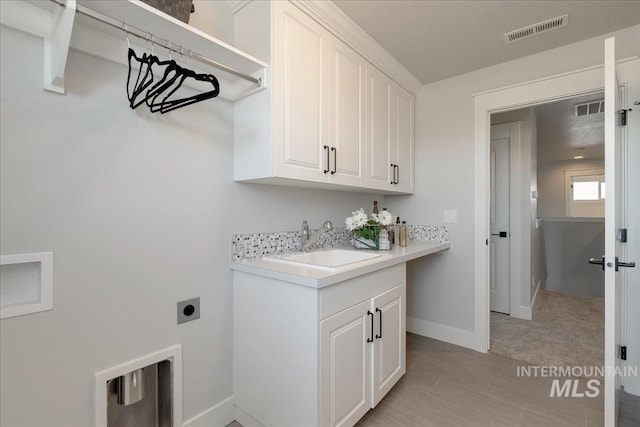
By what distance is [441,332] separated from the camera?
2715 mm

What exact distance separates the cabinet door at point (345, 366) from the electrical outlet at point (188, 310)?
670mm

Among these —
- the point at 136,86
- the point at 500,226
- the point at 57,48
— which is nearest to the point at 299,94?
the point at 136,86

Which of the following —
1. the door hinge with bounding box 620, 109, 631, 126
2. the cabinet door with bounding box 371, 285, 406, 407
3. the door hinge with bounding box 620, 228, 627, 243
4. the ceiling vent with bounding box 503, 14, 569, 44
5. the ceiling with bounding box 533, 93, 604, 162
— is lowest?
the cabinet door with bounding box 371, 285, 406, 407

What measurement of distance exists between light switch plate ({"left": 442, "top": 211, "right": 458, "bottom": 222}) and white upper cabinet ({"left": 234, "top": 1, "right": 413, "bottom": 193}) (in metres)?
0.94

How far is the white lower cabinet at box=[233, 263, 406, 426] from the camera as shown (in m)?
1.30

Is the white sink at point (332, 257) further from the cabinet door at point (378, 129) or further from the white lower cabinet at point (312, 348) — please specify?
the cabinet door at point (378, 129)

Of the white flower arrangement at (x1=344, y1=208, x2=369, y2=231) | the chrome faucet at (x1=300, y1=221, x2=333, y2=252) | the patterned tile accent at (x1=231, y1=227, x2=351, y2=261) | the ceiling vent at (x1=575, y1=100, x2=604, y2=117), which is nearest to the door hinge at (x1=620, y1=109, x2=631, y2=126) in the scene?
the ceiling vent at (x1=575, y1=100, x2=604, y2=117)

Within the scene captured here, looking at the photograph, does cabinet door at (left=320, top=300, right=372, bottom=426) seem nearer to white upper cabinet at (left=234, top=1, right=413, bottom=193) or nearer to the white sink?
the white sink

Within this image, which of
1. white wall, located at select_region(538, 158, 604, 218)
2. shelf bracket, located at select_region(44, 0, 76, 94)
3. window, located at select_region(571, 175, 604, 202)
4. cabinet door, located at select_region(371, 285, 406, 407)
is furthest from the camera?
white wall, located at select_region(538, 158, 604, 218)

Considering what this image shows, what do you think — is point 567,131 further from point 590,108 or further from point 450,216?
point 450,216

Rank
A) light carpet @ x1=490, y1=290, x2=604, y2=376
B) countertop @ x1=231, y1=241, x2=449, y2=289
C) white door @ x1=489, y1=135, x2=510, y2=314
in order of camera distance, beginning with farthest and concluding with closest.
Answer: white door @ x1=489, y1=135, x2=510, y2=314, light carpet @ x1=490, y1=290, x2=604, y2=376, countertop @ x1=231, y1=241, x2=449, y2=289

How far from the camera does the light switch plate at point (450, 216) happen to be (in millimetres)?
2613

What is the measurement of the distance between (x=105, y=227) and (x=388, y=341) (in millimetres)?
1570

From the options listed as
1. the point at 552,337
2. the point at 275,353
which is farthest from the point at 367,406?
the point at 552,337
